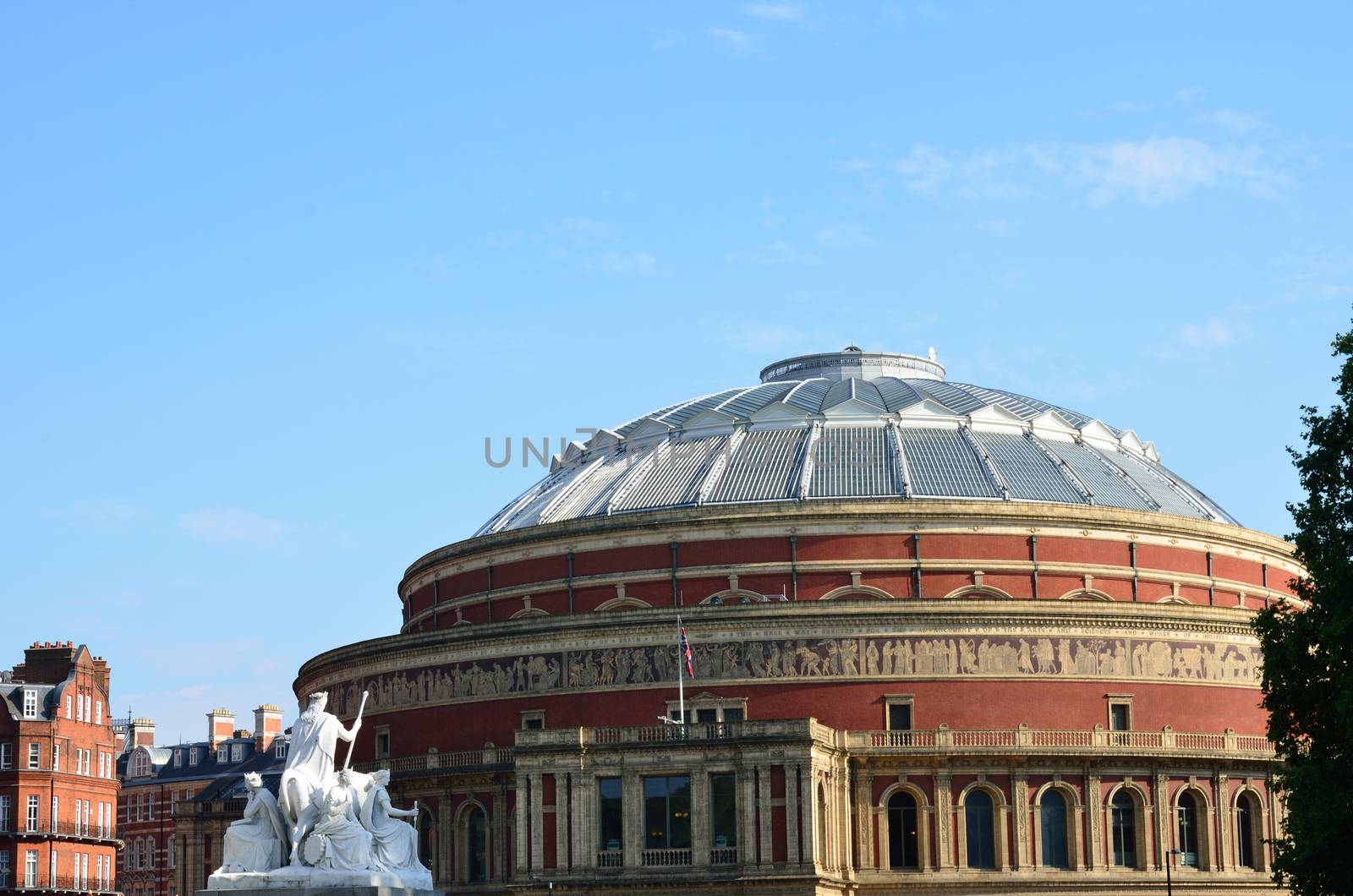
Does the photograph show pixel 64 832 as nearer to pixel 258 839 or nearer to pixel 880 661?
pixel 880 661

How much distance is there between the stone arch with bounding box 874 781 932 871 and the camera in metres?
65.6

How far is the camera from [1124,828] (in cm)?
6688

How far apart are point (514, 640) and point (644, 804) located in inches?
390

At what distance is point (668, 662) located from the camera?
68.6m

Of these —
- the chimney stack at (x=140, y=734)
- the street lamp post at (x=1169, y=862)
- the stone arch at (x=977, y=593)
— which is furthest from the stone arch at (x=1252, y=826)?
the chimney stack at (x=140, y=734)

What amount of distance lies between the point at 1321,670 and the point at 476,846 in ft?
104

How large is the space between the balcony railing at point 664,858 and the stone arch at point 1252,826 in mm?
18849

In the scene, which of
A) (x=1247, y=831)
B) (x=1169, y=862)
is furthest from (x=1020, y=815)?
(x=1247, y=831)

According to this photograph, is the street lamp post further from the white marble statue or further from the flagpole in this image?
the white marble statue

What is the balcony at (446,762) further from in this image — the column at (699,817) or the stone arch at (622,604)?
the column at (699,817)

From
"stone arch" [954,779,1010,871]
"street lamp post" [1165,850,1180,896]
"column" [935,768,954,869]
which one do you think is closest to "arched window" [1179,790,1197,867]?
"street lamp post" [1165,850,1180,896]

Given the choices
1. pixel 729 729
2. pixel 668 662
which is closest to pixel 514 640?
pixel 668 662

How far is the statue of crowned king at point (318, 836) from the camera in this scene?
31297 millimetres

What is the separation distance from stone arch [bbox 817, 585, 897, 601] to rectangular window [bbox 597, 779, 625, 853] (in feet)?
39.0
